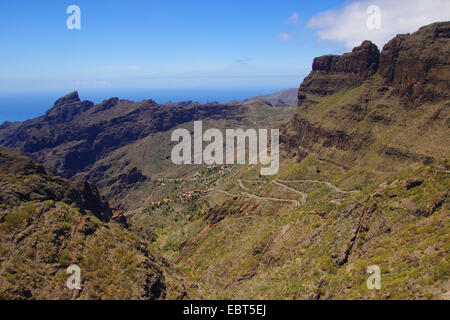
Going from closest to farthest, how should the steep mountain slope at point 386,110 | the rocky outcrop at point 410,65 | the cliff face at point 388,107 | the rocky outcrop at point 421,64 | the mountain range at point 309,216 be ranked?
the mountain range at point 309,216 < the steep mountain slope at point 386,110 < the cliff face at point 388,107 < the rocky outcrop at point 421,64 < the rocky outcrop at point 410,65

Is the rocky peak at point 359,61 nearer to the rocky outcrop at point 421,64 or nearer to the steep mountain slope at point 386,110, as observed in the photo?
the steep mountain slope at point 386,110

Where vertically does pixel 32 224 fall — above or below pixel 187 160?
above

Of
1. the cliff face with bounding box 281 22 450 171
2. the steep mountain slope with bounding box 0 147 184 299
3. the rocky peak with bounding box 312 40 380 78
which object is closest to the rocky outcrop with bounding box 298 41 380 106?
the rocky peak with bounding box 312 40 380 78

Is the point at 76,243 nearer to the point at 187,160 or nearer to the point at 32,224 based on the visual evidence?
the point at 32,224

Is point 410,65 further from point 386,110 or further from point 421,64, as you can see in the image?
point 386,110

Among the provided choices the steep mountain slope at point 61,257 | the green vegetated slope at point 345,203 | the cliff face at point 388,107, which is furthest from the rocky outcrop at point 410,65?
the steep mountain slope at point 61,257
